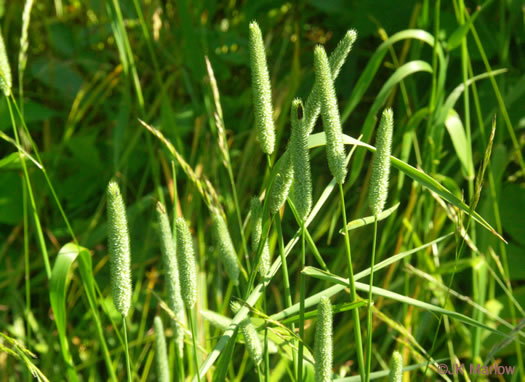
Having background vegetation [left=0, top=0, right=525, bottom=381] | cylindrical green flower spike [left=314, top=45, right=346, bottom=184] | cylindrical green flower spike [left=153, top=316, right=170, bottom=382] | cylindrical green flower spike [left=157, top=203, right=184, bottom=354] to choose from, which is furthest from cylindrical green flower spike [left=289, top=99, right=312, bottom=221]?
background vegetation [left=0, top=0, right=525, bottom=381]

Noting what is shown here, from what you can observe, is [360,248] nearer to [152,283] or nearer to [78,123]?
[152,283]

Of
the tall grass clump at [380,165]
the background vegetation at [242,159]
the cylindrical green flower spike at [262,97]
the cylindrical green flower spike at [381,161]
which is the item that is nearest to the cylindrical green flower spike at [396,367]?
the tall grass clump at [380,165]

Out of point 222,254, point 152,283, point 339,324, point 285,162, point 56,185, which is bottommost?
point 339,324

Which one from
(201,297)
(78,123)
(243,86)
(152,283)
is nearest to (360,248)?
(201,297)

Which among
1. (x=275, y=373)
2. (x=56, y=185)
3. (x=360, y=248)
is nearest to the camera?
(x=275, y=373)

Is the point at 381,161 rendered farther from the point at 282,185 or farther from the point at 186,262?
the point at 186,262

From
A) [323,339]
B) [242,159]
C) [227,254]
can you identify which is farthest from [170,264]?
[242,159]

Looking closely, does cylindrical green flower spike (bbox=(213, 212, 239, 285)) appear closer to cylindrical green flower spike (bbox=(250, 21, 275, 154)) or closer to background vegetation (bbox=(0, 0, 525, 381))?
cylindrical green flower spike (bbox=(250, 21, 275, 154))
